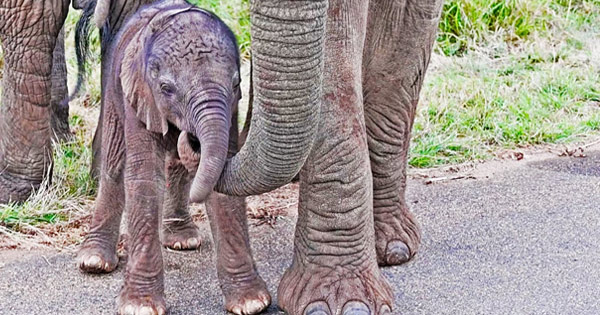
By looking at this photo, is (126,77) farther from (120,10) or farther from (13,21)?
(13,21)

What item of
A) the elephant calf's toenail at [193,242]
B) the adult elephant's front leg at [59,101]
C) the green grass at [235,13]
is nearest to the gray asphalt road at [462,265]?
the elephant calf's toenail at [193,242]

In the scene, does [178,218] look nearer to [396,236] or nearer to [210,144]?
[396,236]

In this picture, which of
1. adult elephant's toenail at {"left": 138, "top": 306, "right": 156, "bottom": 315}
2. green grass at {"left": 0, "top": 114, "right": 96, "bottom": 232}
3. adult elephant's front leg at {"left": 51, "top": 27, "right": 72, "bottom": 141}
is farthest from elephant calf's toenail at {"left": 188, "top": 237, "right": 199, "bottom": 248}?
adult elephant's front leg at {"left": 51, "top": 27, "right": 72, "bottom": 141}

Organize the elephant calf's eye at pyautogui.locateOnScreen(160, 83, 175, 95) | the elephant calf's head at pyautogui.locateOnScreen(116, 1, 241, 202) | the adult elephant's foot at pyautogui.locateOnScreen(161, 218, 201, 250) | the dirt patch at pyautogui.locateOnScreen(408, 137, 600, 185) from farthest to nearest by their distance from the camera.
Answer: the dirt patch at pyautogui.locateOnScreen(408, 137, 600, 185) → the adult elephant's foot at pyautogui.locateOnScreen(161, 218, 201, 250) → the elephant calf's eye at pyautogui.locateOnScreen(160, 83, 175, 95) → the elephant calf's head at pyautogui.locateOnScreen(116, 1, 241, 202)

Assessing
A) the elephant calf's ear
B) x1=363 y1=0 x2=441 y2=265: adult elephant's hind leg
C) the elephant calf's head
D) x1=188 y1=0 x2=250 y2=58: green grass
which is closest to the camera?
the elephant calf's head

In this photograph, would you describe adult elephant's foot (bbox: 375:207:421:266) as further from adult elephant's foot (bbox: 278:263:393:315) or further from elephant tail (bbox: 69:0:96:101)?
elephant tail (bbox: 69:0:96:101)

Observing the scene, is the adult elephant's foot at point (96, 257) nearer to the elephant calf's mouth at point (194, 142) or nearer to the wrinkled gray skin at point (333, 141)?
the wrinkled gray skin at point (333, 141)

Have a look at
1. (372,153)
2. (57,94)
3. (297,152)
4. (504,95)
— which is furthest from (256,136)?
(504,95)

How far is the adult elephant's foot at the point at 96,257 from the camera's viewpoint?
13.0 ft

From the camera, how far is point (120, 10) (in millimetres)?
4172

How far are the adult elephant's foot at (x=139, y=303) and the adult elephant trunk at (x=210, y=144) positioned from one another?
22.7 inches

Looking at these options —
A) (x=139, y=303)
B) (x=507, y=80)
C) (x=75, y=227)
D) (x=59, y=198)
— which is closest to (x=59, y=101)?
(x=59, y=198)

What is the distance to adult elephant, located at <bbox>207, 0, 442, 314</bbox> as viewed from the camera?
9.55 feet

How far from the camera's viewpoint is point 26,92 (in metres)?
4.57
